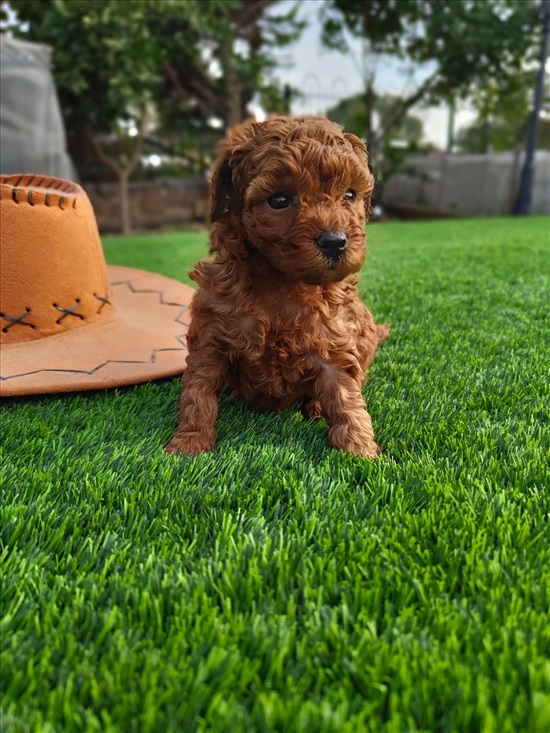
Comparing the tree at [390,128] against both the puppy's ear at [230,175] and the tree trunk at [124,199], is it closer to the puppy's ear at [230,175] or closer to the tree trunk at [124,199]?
the tree trunk at [124,199]

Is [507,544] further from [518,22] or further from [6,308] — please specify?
[518,22]

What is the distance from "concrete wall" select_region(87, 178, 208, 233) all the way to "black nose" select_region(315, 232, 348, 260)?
11.3 m

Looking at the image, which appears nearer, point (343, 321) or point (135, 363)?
point (343, 321)

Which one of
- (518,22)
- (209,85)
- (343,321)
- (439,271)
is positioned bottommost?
(439,271)

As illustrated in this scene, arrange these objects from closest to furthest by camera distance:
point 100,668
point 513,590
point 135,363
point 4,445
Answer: point 100,668, point 513,590, point 4,445, point 135,363

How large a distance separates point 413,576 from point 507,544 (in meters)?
0.23

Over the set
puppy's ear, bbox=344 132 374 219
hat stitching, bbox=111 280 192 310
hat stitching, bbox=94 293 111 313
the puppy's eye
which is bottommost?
hat stitching, bbox=111 280 192 310

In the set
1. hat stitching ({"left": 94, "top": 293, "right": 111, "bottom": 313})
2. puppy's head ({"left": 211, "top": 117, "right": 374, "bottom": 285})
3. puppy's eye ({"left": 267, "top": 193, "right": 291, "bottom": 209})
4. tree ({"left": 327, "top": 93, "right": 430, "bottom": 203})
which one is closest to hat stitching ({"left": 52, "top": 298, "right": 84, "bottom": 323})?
hat stitching ({"left": 94, "top": 293, "right": 111, "bottom": 313})

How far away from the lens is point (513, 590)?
3.40ft

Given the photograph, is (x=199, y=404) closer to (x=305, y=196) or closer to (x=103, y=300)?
(x=305, y=196)

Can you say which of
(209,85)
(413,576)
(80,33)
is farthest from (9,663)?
(209,85)

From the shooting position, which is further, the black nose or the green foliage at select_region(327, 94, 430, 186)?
the green foliage at select_region(327, 94, 430, 186)

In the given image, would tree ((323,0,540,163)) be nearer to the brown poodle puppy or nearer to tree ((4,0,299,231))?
tree ((4,0,299,231))

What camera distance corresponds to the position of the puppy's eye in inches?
57.6
